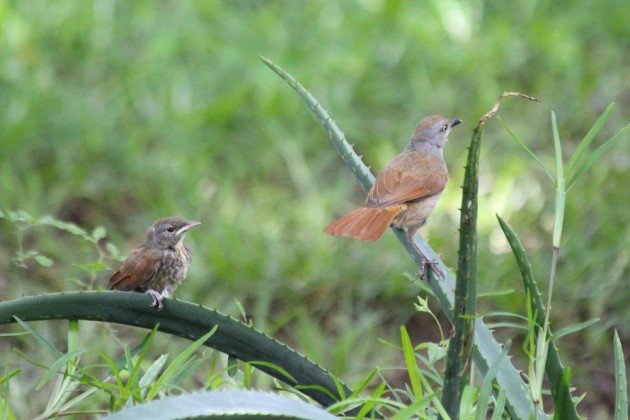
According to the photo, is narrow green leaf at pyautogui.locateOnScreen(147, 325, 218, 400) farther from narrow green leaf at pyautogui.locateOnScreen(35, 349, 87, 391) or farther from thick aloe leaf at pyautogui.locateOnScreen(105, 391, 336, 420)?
thick aloe leaf at pyautogui.locateOnScreen(105, 391, 336, 420)

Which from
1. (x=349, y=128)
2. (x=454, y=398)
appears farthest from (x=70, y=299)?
(x=349, y=128)

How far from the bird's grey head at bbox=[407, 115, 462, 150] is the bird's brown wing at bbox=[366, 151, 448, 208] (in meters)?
0.12

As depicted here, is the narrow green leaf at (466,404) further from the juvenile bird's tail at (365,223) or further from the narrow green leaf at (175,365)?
the juvenile bird's tail at (365,223)

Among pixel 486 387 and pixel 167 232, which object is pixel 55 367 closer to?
pixel 486 387

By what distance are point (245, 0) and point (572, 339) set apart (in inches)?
143

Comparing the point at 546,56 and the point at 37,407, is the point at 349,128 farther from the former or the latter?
the point at 37,407

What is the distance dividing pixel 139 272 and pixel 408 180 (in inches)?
36.8

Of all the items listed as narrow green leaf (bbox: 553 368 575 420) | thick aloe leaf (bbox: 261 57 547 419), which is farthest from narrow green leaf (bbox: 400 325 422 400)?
narrow green leaf (bbox: 553 368 575 420)

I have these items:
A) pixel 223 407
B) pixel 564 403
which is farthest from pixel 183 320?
pixel 564 403

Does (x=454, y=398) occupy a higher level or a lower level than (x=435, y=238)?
lower

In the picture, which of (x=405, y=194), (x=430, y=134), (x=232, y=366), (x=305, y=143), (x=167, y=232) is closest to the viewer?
(x=232, y=366)

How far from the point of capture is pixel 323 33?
23.9ft

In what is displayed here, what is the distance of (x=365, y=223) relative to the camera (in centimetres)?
332

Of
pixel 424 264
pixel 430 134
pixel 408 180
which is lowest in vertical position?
pixel 424 264
